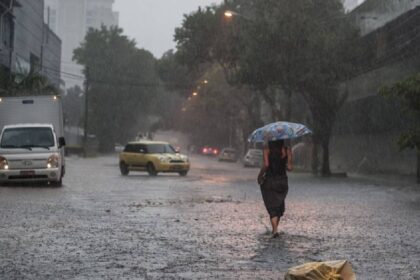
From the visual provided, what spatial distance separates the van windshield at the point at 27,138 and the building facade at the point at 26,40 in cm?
2235

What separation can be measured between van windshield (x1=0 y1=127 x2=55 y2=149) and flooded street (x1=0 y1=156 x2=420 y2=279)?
8.36 feet

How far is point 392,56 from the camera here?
36.5 meters

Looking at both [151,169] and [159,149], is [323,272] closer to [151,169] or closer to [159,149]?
[151,169]

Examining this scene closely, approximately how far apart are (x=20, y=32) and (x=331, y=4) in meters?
27.0

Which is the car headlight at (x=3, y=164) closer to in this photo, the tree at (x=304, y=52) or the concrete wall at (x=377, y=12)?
the tree at (x=304, y=52)

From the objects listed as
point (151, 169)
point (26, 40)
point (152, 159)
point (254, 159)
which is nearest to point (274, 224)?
point (152, 159)

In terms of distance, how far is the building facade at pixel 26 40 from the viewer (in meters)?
49.8

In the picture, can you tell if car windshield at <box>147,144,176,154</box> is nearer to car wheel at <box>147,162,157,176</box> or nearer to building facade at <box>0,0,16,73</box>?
car wheel at <box>147,162,157,176</box>

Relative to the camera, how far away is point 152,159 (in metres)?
33.8

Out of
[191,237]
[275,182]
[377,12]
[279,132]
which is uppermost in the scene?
[377,12]

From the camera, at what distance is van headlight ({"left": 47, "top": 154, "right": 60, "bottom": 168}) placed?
22219 mm

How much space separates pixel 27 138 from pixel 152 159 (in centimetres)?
1150

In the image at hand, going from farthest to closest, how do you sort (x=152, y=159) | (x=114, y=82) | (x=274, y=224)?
1. (x=114, y=82)
2. (x=152, y=159)
3. (x=274, y=224)

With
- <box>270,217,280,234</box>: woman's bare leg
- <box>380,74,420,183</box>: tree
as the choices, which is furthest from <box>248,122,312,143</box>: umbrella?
<box>380,74,420,183</box>: tree
